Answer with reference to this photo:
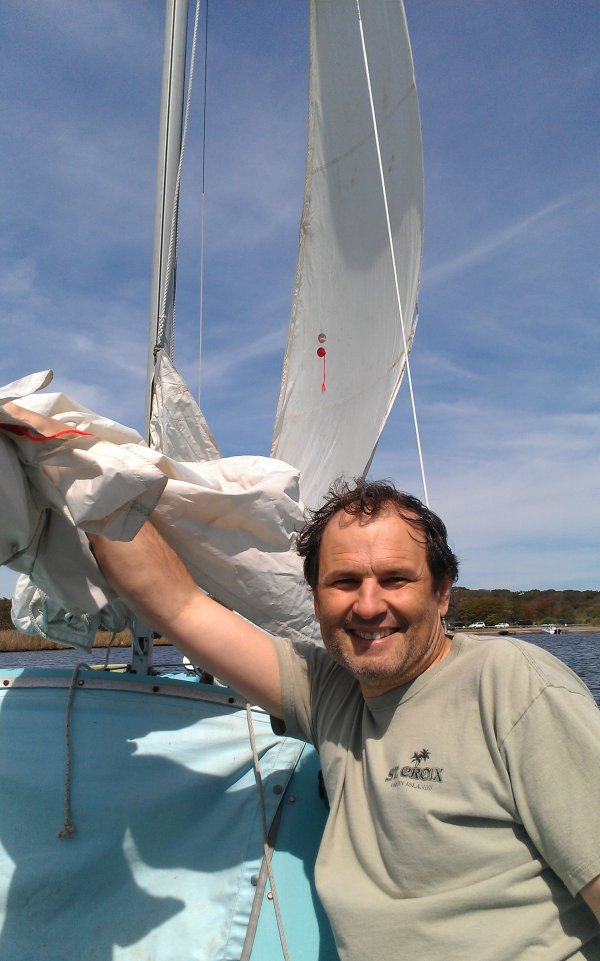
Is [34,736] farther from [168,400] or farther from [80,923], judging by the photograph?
[168,400]

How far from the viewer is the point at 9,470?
1281mm

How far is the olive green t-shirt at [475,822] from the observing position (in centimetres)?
123

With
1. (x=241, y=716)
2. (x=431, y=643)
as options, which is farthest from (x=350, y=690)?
(x=241, y=716)

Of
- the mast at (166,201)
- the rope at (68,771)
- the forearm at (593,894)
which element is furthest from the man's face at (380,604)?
the mast at (166,201)

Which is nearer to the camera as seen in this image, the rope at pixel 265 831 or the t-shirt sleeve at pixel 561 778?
the t-shirt sleeve at pixel 561 778

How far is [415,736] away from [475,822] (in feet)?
0.66

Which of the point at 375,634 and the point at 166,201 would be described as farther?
the point at 166,201

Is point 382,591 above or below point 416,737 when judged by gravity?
above

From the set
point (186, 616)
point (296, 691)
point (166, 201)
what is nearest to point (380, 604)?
point (296, 691)

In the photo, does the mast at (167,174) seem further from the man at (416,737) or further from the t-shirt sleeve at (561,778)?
the t-shirt sleeve at (561,778)

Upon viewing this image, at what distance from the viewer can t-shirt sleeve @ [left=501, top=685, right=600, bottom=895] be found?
3.90ft

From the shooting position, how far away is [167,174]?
3527 millimetres

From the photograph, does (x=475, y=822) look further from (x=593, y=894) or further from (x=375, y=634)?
(x=375, y=634)

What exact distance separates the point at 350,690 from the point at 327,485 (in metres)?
2.23
